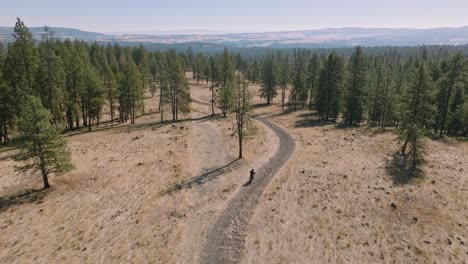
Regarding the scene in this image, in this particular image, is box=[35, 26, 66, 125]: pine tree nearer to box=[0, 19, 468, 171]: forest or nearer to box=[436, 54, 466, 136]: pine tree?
box=[0, 19, 468, 171]: forest

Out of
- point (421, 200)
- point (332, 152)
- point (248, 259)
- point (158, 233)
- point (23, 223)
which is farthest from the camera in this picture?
point (332, 152)

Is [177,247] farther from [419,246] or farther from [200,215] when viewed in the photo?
[419,246]

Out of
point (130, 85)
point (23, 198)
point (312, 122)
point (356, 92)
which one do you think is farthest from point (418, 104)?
point (130, 85)

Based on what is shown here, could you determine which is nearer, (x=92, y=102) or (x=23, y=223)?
(x=23, y=223)

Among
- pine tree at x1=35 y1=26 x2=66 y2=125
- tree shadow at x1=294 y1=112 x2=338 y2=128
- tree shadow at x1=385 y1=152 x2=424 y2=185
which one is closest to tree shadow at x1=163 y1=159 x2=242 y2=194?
tree shadow at x1=385 y1=152 x2=424 y2=185

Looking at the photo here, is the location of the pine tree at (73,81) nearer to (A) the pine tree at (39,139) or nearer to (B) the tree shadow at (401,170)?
(A) the pine tree at (39,139)

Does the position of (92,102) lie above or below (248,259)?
above

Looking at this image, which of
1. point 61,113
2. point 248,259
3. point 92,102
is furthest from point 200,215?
point 92,102
